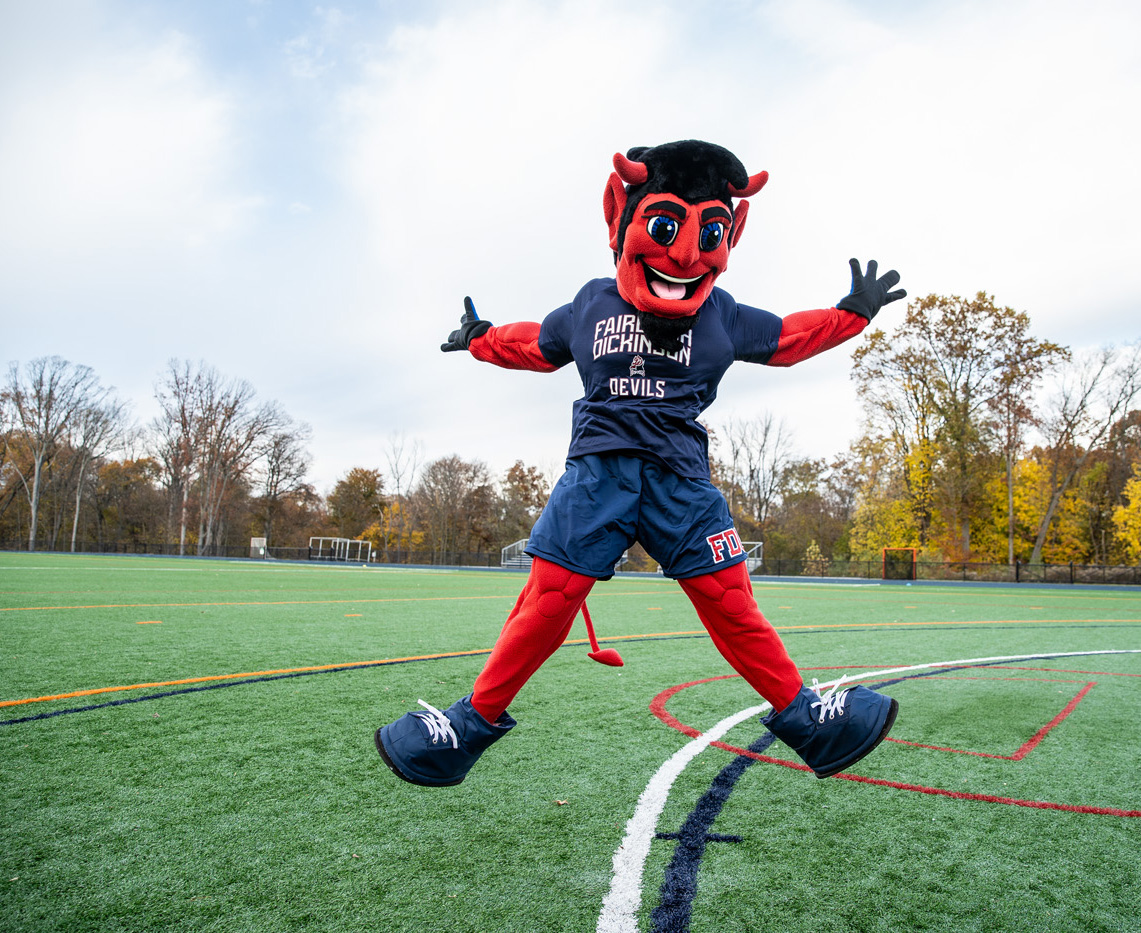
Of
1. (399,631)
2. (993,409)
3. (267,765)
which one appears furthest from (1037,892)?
(993,409)

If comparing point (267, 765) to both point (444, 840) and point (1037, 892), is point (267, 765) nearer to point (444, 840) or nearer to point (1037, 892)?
point (444, 840)

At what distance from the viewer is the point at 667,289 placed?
2447 millimetres

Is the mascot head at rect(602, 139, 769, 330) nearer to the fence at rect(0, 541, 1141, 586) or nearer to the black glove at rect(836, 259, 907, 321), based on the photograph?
the black glove at rect(836, 259, 907, 321)

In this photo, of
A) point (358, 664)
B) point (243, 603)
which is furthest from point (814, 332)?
point (243, 603)

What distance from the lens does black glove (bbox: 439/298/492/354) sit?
2.91m

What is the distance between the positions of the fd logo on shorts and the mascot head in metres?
0.71

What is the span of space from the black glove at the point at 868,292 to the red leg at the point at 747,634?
1.14 metres

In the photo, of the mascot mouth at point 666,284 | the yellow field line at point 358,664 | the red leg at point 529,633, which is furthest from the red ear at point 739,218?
the yellow field line at point 358,664

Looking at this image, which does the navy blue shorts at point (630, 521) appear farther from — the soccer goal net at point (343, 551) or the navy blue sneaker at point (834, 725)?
the soccer goal net at point (343, 551)

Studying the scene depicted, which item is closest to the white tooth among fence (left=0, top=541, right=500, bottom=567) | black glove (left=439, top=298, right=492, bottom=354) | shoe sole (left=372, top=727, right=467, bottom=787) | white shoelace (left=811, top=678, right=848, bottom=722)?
black glove (left=439, top=298, right=492, bottom=354)

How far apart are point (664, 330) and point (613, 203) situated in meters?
0.58

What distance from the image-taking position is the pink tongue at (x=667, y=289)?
244cm

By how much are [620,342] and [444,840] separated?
1691 millimetres

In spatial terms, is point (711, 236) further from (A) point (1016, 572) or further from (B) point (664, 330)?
(A) point (1016, 572)
